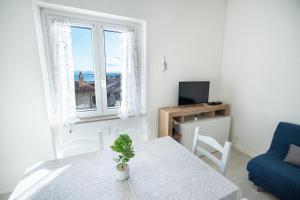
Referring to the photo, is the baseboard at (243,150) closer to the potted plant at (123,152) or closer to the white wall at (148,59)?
the white wall at (148,59)

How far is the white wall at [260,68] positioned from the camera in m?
2.10

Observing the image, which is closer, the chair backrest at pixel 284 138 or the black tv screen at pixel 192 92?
the chair backrest at pixel 284 138

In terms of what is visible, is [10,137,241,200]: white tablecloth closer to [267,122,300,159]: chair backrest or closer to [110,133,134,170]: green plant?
[110,133,134,170]: green plant

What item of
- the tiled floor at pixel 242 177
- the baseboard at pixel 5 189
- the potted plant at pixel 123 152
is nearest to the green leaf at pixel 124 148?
the potted plant at pixel 123 152

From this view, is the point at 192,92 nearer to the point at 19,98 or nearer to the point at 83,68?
the point at 83,68

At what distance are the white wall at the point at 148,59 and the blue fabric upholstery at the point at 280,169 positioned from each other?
1512 millimetres

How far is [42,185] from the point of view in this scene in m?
1.01

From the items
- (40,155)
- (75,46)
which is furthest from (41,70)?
(40,155)

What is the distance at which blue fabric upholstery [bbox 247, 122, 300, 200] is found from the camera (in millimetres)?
1616

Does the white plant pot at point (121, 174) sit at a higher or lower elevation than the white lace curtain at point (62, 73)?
lower

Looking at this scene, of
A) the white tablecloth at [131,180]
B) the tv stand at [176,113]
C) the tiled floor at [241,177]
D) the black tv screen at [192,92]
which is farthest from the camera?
the black tv screen at [192,92]

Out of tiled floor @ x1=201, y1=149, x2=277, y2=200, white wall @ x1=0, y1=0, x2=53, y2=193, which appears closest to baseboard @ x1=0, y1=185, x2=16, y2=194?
white wall @ x1=0, y1=0, x2=53, y2=193

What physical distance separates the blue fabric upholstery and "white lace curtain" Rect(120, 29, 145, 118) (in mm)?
1840

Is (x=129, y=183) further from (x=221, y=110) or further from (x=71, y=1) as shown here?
(x=221, y=110)
